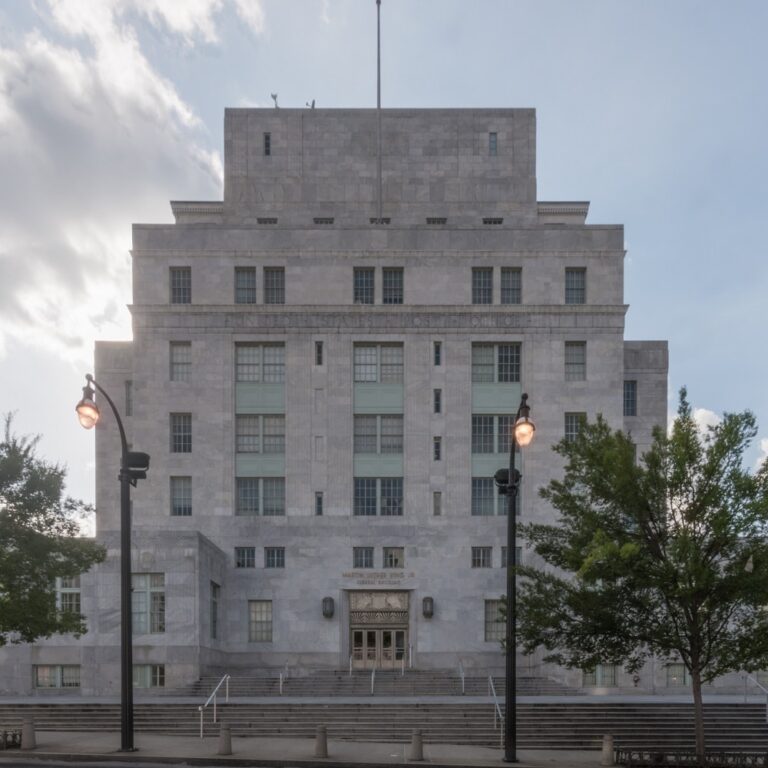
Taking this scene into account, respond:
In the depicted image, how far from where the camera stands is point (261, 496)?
46.1m

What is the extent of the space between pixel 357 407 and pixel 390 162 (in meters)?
15.5

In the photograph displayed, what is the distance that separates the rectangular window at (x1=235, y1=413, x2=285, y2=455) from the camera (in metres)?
46.5

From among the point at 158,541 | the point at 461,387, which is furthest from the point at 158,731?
the point at 461,387

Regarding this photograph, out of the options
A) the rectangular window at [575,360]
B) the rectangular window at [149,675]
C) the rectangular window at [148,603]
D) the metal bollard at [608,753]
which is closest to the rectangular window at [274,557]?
the rectangular window at [148,603]

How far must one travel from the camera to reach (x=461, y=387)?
46.5 m

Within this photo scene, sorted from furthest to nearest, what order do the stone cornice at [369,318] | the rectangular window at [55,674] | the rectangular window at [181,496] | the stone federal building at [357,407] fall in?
the stone cornice at [369,318] < the rectangular window at [181,496] < the stone federal building at [357,407] < the rectangular window at [55,674]

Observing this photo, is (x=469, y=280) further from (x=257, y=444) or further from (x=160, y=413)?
(x=160, y=413)

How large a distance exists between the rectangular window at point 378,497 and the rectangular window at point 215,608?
8032 millimetres

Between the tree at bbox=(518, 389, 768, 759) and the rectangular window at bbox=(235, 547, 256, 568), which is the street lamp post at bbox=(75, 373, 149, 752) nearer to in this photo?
the tree at bbox=(518, 389, 768, 759)

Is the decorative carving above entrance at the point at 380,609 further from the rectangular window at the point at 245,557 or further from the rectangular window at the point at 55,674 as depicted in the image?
the rectangular window at the point at 55,674

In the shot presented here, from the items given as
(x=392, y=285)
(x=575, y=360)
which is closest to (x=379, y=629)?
(x=575, y=360)

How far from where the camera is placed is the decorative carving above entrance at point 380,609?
4497 centimetres

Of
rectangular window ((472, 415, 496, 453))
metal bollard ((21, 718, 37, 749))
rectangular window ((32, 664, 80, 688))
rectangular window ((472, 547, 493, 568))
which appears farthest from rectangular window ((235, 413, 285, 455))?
metal bollard ((21, 718, 37, 749))

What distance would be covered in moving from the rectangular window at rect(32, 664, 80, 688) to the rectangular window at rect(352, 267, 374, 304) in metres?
23.0
